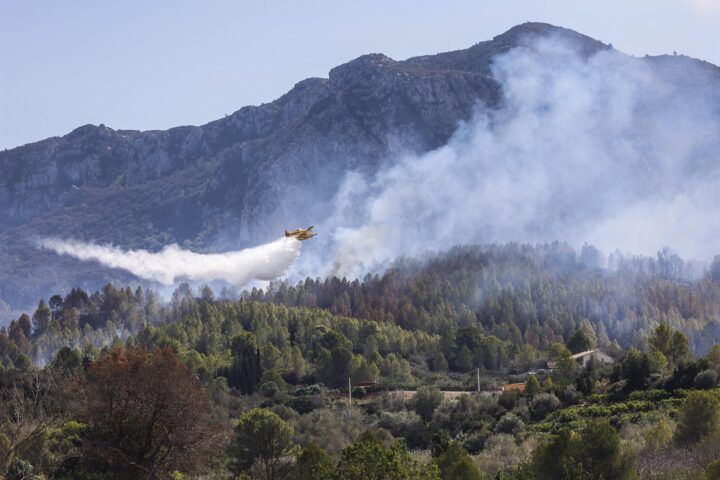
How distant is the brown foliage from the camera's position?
46.7 m

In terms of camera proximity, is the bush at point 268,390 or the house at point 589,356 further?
the house at point 589,356

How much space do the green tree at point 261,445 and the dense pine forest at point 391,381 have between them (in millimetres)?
150

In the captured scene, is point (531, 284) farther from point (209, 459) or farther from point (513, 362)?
point (209, 459)

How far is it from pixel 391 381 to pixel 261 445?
48.2m

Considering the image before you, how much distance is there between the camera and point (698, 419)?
5322 centimetres

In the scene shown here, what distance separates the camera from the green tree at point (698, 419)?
52.8 m

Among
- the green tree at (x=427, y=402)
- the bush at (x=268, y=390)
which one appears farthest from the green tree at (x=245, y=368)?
the green tree at (x=427, y=402)

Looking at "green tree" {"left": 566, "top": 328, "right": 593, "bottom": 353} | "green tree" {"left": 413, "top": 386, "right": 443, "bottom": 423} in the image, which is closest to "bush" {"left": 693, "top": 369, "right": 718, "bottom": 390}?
"green tree" {"left": 413, "top": 386, "right": 443, "bottom": 423}

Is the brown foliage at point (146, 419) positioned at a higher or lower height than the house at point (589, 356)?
higher

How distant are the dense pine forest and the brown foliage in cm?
11

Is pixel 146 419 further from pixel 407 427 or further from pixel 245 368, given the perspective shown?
pixel 245 368

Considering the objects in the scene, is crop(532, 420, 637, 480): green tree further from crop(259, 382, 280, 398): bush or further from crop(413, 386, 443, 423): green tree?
crop(259, 382, 280, 398): bush

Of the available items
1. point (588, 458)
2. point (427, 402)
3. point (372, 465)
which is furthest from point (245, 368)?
point (372, 465)

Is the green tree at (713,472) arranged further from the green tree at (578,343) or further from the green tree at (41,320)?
the green tree at (41,320)
